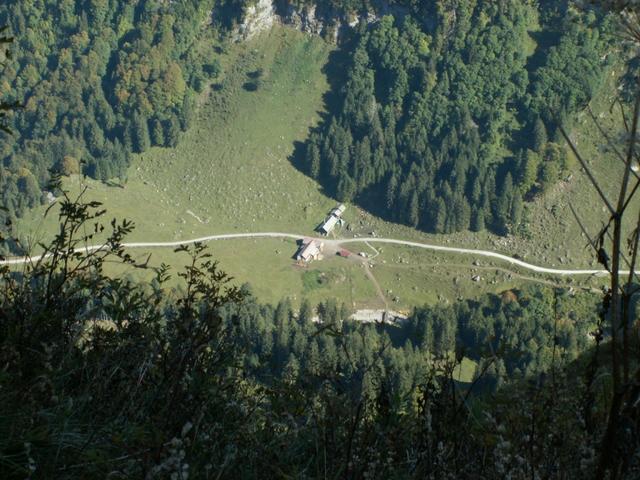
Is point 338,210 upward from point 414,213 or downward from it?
downward

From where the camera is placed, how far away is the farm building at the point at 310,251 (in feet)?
218

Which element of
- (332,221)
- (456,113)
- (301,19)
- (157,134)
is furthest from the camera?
(301,19)

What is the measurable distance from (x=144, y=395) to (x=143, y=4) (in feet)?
323

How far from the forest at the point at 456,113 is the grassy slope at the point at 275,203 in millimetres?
2445

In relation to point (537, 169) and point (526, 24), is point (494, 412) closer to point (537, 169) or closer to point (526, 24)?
point (537, 169)

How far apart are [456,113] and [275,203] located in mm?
23741

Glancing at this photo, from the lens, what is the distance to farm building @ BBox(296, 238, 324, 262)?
218 ft

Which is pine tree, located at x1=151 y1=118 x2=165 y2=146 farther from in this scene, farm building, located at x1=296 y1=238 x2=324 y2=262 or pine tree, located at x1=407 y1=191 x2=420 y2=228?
pine tree, located at x1=407 y1=191 x2=420 y2=228

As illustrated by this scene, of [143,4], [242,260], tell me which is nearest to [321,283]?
[242,260]

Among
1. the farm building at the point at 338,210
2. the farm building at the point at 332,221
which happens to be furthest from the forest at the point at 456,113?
the farm building at the point at 332,221

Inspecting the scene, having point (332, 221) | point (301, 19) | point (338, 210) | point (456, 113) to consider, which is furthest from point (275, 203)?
point (301, 19)

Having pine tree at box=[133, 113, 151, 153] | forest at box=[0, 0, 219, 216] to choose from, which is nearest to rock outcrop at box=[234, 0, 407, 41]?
forest at box=[0, 0, 219, 216]

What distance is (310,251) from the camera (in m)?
66.6

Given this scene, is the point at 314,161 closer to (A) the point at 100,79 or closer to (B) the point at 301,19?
(B) the point at 301,19
